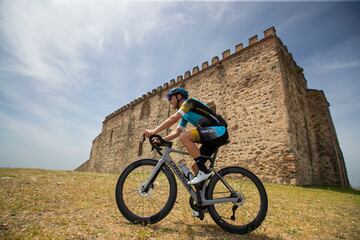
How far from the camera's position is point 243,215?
2.89 meters

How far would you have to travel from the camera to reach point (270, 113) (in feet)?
32.9

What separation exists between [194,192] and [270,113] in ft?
28.6

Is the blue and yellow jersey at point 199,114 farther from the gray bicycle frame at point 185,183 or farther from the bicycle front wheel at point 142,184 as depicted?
the bicycle front wheel at point 142,184

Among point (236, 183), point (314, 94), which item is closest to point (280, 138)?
point (314, 94)

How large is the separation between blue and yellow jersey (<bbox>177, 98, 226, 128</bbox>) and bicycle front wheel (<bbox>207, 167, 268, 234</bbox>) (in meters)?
0.62

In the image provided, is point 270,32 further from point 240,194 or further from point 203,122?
point 240,194

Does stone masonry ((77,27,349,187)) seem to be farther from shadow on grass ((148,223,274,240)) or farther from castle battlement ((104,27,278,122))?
shadow on grass ((148,223,274,240))

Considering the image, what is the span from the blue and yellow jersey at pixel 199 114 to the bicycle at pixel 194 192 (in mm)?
385

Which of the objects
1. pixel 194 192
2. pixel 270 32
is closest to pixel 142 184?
pixel 194 192

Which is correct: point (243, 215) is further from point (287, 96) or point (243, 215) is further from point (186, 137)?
point (287, 96)

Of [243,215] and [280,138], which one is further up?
[280,138]

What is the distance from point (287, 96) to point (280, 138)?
2200mm

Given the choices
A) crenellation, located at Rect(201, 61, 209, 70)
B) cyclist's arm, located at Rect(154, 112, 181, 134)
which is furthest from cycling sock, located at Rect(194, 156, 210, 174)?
crenellation, located at Rect(201, 61, 209, 70)

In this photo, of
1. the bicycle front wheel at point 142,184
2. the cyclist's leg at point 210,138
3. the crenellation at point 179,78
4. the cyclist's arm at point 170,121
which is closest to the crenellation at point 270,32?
the crenellation at point 179,78
